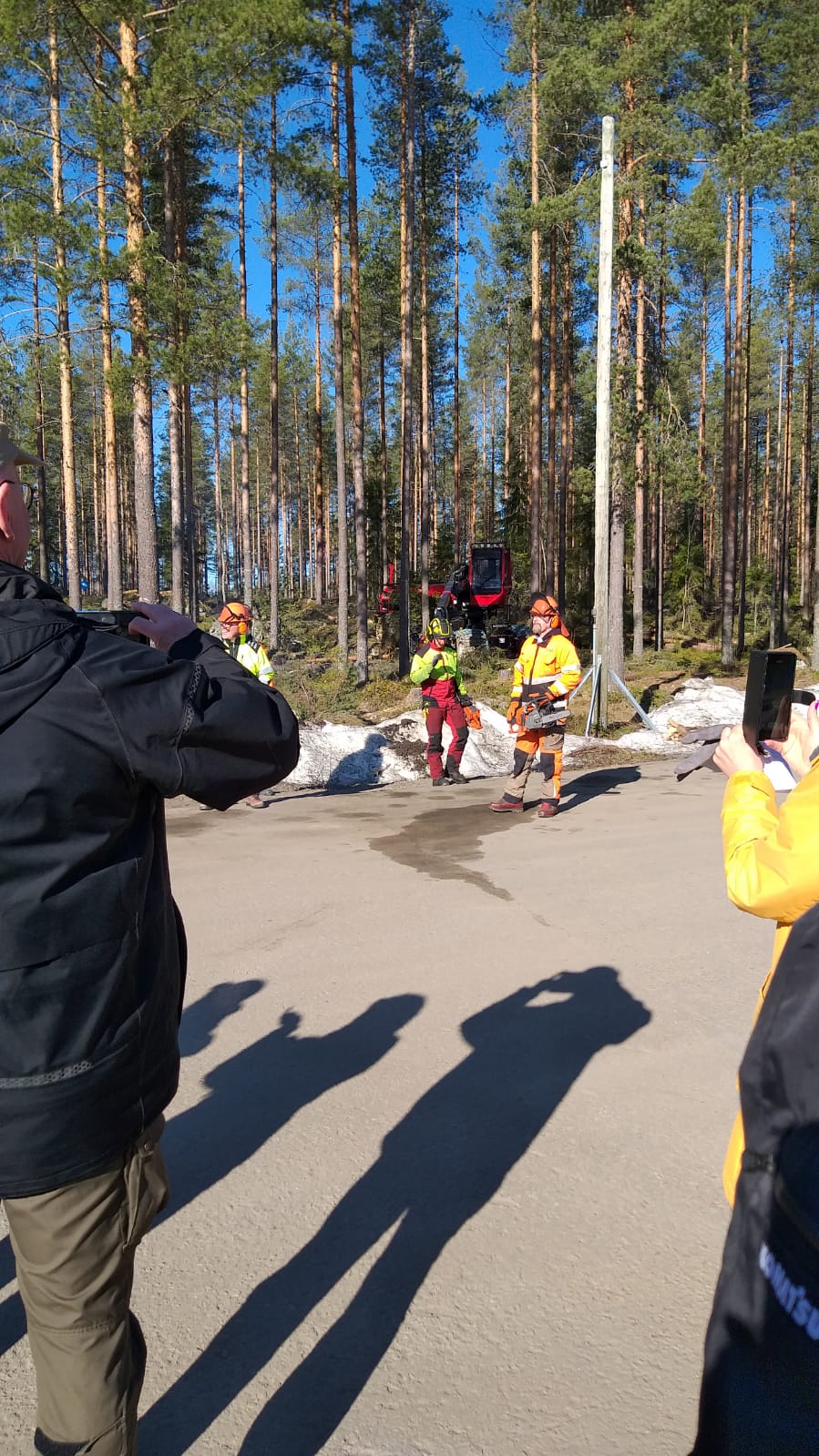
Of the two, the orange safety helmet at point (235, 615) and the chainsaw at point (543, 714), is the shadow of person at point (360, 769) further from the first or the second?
the chainsaw at point (543, 714)

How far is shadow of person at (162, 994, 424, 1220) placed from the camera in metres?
3.31

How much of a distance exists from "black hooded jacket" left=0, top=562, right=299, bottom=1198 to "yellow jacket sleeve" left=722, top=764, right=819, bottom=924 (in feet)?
3.18

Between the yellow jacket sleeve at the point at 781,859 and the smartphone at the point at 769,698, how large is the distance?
0.23 metres

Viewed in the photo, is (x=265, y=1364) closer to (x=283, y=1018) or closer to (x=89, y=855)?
(x=89, y=855)

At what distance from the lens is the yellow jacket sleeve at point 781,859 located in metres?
1.54

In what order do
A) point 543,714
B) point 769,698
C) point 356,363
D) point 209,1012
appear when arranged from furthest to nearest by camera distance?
point 356,363, point 543,714, point 209,1012, point 769,698

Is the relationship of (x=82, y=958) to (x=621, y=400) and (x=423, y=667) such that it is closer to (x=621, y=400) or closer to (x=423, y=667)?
(x=423, y=667)

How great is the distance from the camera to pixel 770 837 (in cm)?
170

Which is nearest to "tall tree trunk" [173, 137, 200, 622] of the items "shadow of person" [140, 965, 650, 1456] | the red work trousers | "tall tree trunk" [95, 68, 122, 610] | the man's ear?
"tall tree trunk" [95, 68, 122, 610]

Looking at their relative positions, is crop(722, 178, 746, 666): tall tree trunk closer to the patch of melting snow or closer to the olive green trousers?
the patch of melting snow

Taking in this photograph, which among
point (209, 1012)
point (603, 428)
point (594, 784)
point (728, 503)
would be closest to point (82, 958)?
point (209, 1012)

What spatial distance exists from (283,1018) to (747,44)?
82.7ft

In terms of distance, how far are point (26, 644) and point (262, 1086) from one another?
2793mm

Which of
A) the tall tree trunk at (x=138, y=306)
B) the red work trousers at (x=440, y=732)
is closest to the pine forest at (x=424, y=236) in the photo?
the tall tree trunk at (x=138, y=306)
